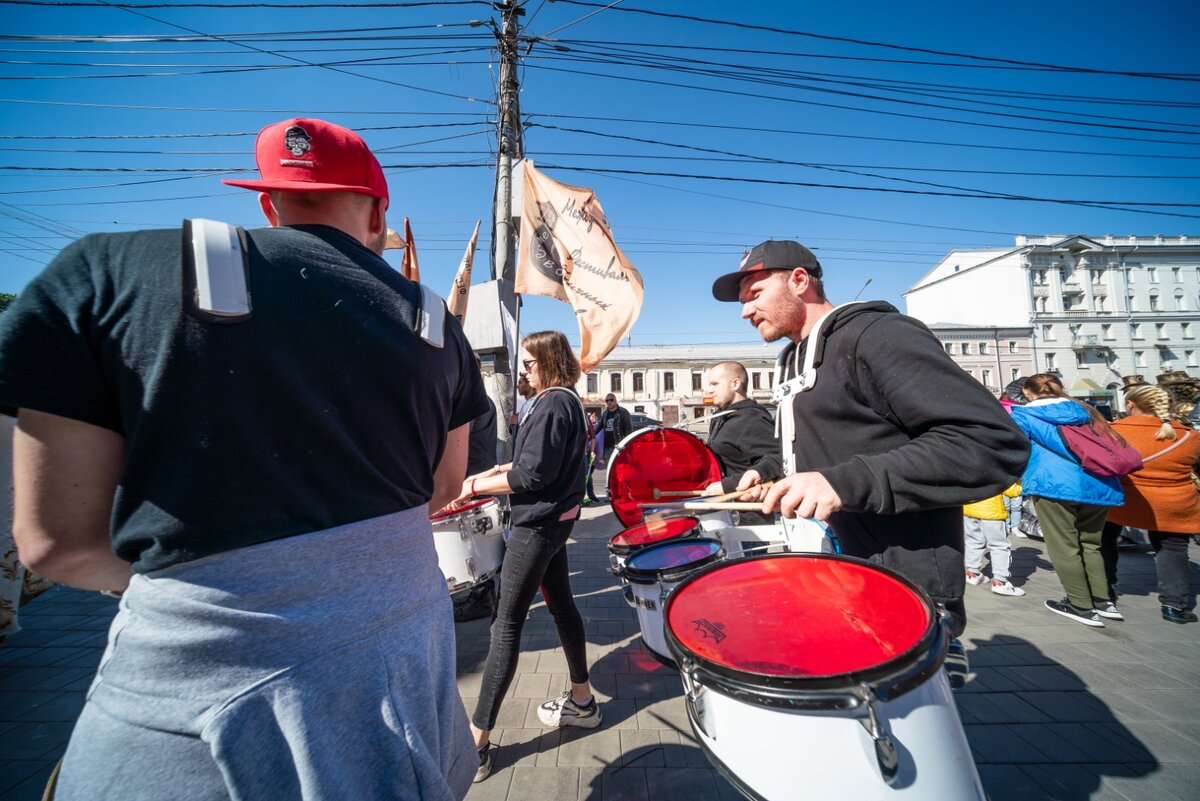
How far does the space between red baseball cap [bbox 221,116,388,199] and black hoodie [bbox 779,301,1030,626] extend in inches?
61.1

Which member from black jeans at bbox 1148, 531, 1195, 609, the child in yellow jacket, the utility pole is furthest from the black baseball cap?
→ black jeans at bbox 1148, 531, 1195, 609

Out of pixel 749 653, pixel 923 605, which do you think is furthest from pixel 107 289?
pixel 923 605

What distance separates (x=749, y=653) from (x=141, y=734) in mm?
1232

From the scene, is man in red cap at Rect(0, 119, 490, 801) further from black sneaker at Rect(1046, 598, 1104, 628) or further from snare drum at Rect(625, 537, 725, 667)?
black sneaker at Rect(1046, 598, 1104, 628)

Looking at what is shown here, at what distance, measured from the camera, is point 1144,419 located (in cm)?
438

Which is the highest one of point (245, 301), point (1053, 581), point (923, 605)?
point (245, 301)

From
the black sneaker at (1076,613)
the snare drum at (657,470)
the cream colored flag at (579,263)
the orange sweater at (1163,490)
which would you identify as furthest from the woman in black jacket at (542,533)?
the orange sweater at (1163,490)

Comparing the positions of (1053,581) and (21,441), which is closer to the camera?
(21,441)

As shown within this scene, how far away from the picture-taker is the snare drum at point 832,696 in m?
0.98

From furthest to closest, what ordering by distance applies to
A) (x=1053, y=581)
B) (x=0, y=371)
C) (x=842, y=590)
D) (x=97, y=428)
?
(x=1053, y=581) < (x=842, y=590) < (x=97, y=428) < (x=0, y=371)

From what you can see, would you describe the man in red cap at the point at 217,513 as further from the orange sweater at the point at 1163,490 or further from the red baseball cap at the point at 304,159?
the orange sweater at the point at 1163,490

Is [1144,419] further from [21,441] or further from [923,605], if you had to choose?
[21,441]

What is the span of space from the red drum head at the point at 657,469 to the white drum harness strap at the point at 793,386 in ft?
4.66

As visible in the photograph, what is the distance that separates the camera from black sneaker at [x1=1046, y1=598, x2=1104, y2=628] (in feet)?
13.0
